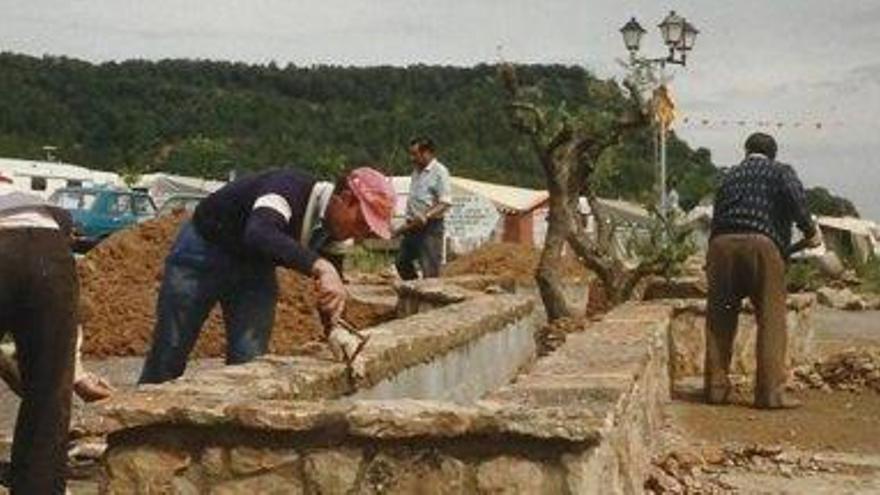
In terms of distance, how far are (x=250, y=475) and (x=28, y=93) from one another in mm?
85548

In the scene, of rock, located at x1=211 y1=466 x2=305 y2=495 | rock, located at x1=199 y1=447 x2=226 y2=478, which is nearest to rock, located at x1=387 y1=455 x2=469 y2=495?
rock, located at x1=211 y1=466 x2=305 y2=495

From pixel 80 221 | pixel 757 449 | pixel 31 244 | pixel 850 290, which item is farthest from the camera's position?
pixel 80 221

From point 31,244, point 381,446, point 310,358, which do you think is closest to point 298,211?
point 310,358

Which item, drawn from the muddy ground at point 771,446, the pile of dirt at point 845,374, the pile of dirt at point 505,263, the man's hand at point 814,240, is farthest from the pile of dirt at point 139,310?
the pile of dirt at point 505,263

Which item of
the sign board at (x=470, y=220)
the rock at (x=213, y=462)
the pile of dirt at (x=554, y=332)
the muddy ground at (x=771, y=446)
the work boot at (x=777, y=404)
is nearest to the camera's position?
the rock at (x=213, y=462)

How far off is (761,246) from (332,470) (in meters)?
4.79

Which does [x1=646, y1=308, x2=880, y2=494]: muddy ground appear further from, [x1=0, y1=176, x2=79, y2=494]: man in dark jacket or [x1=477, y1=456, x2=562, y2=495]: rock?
[x1=0, y1=176, x2=79, y2=494]: man in dark jacket

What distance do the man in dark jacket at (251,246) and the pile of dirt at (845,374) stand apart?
15.9ft

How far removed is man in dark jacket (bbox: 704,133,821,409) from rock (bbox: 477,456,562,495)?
4.71 metres

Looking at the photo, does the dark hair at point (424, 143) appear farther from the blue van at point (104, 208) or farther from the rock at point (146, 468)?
the blue van at point (104, 208)

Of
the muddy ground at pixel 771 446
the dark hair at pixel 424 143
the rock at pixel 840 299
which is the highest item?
the dark hair at pixel 424 143

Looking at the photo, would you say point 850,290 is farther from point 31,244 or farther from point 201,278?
point 31,244

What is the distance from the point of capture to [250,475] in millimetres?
3889

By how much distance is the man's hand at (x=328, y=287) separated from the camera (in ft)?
15.1
